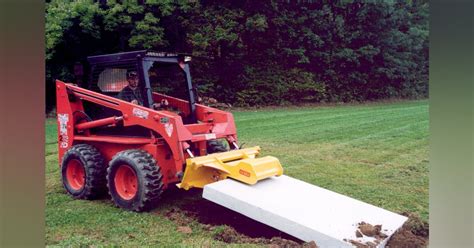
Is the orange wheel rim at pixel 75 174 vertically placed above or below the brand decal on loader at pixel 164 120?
below

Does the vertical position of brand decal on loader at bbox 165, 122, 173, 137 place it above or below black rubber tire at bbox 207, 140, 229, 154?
above

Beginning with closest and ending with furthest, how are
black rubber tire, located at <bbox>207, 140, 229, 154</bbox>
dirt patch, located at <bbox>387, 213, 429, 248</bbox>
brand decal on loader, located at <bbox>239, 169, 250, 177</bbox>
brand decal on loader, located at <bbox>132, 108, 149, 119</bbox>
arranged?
dirt patch, located at <bbox>387, 213, 429, 248</bbox> → brand decal on loader, located at <bbox>239, 169, 250, 177</bbox> → brand decal on loader, located at <bbox>132, 108, 149, 119</bbox> → black rubber tire, located at <bbox>207, 140, 229, 154</bbox>

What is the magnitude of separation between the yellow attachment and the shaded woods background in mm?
1313

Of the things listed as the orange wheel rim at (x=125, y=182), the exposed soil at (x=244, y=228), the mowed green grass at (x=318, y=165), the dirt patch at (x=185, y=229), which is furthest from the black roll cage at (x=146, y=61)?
the dirt patch at (x=185, y=229)

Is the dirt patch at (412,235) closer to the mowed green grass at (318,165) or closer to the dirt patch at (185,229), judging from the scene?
the mowed green grass at (318,165)

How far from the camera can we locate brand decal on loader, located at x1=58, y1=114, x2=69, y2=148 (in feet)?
16.3

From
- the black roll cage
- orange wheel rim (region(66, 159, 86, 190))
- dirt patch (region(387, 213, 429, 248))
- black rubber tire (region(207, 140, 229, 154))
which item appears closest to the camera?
dirt patch (region(387, 213, 429, 248))

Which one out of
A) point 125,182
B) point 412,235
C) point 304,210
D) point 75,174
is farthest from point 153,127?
point 412,235

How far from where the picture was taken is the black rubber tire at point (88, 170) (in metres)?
4.60

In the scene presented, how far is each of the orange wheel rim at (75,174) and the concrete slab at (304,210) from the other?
1688 millimetres

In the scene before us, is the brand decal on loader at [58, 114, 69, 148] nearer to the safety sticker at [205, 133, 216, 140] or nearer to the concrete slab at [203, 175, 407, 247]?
the safety sticker at [205, 133, 216, 140]

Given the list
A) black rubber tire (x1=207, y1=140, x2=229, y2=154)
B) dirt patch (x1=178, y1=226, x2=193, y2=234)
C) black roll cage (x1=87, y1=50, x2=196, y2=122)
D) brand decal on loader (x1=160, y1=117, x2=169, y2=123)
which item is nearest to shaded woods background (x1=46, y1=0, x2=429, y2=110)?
black roll cage (x1=87, y1=50, x2=196, y2=122)

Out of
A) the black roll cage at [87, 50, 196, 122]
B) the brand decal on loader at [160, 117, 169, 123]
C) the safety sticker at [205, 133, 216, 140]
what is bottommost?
the safety sticker at [205, 133, 216, 140]

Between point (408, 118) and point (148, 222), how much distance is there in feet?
9.45
